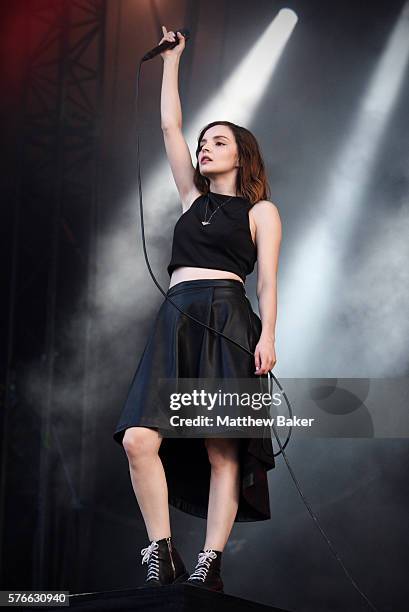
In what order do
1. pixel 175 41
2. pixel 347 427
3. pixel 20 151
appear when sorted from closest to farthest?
pixel 175 41 < pixel 347 427 < pixel 20 151

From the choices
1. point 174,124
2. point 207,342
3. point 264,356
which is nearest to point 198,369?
point 207,342

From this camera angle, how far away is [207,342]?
2631 millimetres

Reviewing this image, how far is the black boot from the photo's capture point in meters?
2.40

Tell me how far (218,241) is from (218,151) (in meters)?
0.33

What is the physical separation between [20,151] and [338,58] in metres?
1.92

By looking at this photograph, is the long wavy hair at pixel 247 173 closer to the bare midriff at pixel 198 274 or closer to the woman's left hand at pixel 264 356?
the bare midriff at pixel 198 274

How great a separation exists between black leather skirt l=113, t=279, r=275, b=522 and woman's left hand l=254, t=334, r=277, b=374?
0.04m

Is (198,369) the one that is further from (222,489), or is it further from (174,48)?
(174,48)

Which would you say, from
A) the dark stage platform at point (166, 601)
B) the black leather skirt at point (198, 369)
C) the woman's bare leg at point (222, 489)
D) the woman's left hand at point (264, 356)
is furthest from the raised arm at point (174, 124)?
the dark stage platform at point (166, 601)

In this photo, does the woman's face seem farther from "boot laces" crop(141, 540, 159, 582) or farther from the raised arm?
"boot laces" crop(141, 540, 159, 582)

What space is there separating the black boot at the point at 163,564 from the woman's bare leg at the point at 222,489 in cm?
12

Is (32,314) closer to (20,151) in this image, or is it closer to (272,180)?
(20,151)

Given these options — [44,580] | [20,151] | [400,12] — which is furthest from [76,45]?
[44,580]

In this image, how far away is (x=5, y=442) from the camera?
16.0 ft
